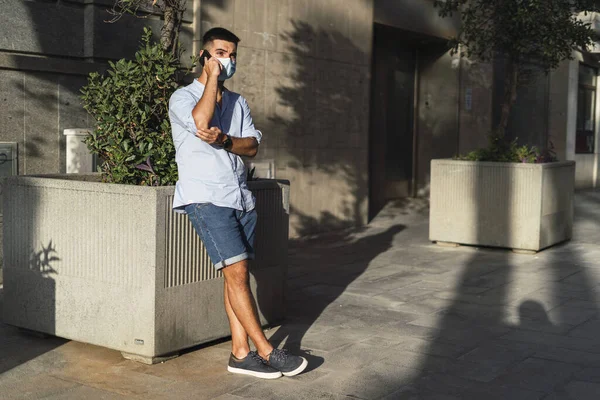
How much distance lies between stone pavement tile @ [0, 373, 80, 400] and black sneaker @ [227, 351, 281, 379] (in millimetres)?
888

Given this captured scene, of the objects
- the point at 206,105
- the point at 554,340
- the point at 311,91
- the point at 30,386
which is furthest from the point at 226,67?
the point at 311,91

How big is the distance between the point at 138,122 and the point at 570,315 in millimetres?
3559

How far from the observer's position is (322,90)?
1214 centimetres

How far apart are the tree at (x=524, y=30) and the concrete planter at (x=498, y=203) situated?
0.80m

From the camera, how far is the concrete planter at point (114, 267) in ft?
17.3

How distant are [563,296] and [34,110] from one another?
517cm

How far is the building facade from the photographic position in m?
8.62

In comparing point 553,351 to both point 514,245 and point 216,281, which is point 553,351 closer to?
point 216,281

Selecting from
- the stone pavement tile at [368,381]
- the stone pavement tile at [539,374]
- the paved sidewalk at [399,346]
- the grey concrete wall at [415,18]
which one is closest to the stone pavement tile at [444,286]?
the paved sidewalk at [399,346]

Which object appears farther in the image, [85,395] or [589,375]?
[589,375]

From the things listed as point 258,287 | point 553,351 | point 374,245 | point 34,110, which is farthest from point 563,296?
point 34,110

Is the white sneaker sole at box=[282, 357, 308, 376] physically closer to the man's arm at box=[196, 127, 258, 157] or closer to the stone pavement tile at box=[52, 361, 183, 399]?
the stone pavement tile at box=[52, 361, 183, 399]

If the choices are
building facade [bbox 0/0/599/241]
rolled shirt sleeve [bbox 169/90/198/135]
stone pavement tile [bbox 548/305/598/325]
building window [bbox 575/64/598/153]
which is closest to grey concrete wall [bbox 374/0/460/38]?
building facade [bbox 0/0/599/241]

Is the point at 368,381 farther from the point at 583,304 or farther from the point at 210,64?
the point at 583,304
